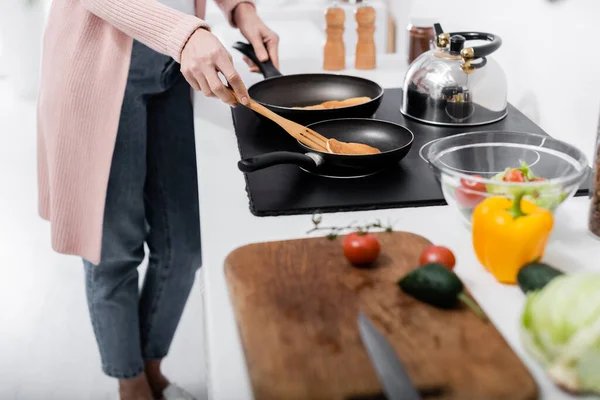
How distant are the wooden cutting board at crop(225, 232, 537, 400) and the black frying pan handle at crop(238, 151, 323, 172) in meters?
0.15

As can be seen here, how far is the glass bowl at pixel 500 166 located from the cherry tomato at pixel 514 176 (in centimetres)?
1

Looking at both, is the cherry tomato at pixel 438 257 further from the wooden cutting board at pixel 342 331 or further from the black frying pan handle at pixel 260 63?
the black frying pan handle at pixel 260 63

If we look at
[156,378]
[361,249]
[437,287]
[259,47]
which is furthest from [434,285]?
[156,378]

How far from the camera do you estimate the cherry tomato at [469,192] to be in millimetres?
849

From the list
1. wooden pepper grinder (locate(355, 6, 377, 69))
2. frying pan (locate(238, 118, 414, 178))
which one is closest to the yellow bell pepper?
frying pan (locate(238, 118, 414, 178))

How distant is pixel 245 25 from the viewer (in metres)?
1.56

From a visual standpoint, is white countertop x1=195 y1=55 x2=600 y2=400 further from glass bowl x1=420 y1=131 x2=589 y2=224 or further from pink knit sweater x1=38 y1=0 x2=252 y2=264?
pink knit sweater x1=38 y1=0 x2=252 y2=264

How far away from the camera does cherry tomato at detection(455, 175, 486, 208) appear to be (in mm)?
849

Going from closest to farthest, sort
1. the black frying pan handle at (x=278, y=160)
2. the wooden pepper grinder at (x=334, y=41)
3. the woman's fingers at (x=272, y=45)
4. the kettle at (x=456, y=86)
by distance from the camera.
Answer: the black frying pan handle at (x=278, y=160)
the kettle at (x=456, y=86)
the woman's fingers at (x=272, y=45)
the wooden pepper grinder at (x=334, y=41)

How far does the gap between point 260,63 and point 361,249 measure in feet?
2.71

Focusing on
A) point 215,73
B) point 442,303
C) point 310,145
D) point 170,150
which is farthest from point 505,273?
point 170,150

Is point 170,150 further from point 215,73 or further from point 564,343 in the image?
point 564,343

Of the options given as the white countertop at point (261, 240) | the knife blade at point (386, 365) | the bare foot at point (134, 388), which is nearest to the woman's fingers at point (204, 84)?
the white countertop at point (261, 240)

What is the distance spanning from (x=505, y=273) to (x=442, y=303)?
12 cm
